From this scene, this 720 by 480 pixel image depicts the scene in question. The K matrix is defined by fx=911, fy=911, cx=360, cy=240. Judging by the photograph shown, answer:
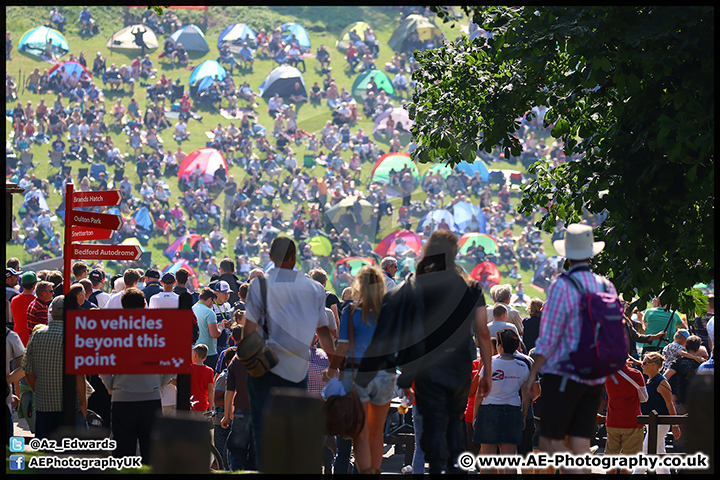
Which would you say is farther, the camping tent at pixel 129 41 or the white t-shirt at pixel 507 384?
the camping tent at pixel 129 41

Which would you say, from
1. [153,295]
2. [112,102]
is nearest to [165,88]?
[112,102]

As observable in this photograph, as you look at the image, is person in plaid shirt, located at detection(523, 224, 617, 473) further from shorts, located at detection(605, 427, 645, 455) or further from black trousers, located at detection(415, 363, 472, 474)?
shorts, located at detection(605, 427, 645, 455)

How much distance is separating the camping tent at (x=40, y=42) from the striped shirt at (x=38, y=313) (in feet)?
115

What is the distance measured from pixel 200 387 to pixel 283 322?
103 inches

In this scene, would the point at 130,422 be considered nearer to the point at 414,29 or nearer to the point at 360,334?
the point at 360,334

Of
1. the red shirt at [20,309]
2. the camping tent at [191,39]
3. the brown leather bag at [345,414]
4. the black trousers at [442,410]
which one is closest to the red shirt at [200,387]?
the red shirt at [20,309]

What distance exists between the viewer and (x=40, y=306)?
909cm

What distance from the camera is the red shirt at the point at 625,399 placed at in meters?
7.82

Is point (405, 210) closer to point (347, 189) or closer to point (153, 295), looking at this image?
point (347, 189)

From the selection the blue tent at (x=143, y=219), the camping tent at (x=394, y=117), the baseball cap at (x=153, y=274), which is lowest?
the baseball cap at (x=153, y=274)

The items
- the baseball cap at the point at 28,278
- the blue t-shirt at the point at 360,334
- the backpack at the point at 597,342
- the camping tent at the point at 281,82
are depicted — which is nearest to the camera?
the backpack at the point at 597,342

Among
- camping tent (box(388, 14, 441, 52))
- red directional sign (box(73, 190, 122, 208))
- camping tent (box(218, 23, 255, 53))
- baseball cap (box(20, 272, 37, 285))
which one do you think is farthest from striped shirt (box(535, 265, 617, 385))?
camping tent (box(388, 14, 441, 52))

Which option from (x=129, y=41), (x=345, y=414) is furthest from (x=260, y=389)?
(x=129, y=41)

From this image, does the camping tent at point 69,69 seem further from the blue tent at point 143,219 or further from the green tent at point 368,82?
the green tent at point 368,82
